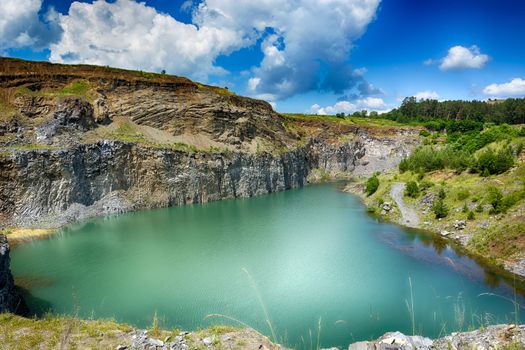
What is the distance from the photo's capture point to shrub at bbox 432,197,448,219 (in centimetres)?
3441

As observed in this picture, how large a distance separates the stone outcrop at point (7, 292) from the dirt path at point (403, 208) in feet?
108

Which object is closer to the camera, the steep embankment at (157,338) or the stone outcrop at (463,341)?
the stone outcrop at (463,341)

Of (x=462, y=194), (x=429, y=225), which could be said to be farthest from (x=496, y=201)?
(x=429, y=225)

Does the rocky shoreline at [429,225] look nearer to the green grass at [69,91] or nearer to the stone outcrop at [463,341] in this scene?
the stone outcrop at [463,341]

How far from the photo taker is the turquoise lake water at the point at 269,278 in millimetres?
16062

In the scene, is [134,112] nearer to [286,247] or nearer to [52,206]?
[52,206]

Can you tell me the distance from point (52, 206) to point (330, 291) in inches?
1297

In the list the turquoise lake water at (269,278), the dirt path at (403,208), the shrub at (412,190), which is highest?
the shrub at (412,190)

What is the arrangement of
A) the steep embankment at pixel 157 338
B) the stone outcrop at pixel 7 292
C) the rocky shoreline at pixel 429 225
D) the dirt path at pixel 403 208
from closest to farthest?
the steep embankment at pixel 157 338, the stone outcrop at pixel 7 292, the rocky shoreline at pixel 429 225, the dirt path at pixel 403 208

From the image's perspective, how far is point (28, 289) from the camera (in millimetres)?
19891

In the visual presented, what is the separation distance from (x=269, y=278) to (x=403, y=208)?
2506 cm

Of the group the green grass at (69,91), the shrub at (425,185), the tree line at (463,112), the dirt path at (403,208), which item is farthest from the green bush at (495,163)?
the tree line at (463,112)

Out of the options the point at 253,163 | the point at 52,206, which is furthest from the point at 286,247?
the point at 253,163

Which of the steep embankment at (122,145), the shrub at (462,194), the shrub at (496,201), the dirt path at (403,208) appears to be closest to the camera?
the shrub at (496,201)
